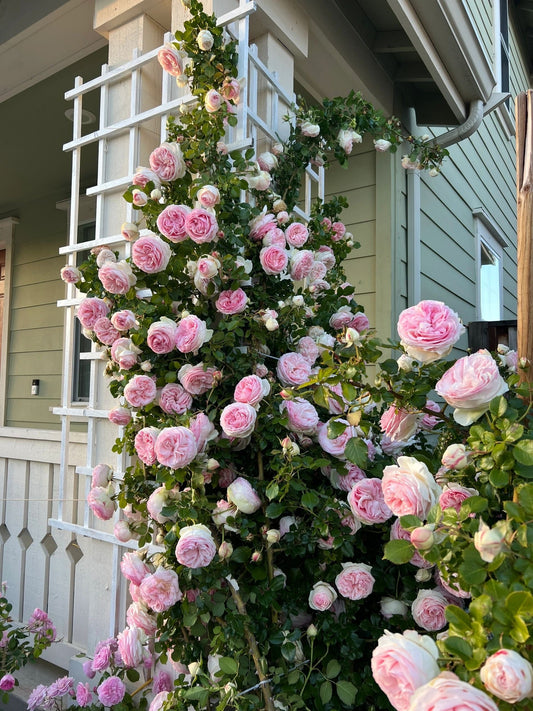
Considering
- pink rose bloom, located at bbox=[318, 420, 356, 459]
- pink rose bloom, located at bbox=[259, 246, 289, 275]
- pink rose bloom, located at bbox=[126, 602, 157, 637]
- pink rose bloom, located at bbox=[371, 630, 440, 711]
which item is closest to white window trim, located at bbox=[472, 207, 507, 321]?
pink rose bloom, located at bbox=[259, 246, 289, 275]

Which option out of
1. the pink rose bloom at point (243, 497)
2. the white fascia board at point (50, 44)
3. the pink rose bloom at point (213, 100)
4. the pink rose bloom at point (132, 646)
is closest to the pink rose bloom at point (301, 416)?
the pink rose bloom at point (243, 497)

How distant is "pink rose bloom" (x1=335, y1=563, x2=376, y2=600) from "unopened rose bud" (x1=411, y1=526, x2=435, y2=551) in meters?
0.38

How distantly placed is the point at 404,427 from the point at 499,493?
0.77ft

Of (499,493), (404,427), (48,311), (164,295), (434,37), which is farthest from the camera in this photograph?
(48,311)

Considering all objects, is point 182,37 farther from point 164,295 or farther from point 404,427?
point 404,427

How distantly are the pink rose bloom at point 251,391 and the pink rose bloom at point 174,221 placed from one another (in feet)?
1.31

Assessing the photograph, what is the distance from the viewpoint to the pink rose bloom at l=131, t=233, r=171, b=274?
1.33 meters

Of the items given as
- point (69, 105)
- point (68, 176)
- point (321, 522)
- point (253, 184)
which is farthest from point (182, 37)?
point (68, 176)

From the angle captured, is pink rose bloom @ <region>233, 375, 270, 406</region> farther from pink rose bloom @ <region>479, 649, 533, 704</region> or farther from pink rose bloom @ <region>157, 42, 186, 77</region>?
pink rose bloom @ <region>157, 42, 186, 77</region>

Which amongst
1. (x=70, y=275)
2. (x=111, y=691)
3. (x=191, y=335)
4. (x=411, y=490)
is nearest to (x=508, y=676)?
(x=411, y=490)

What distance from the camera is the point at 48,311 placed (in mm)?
4715

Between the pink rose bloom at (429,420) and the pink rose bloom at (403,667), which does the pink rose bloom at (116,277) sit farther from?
the pink rose bloom at (403,667)

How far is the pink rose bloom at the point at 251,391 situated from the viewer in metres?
1.22

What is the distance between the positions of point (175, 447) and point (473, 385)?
625mm
